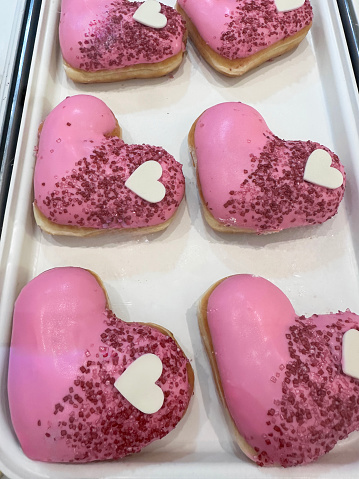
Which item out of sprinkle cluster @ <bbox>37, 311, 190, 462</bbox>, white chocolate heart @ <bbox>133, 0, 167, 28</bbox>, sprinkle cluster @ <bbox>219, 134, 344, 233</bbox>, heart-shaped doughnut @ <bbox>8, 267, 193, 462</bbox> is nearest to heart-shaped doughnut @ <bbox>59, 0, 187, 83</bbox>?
white chocolate heart @ <bbox>133, 0, 167, 28</bbox>

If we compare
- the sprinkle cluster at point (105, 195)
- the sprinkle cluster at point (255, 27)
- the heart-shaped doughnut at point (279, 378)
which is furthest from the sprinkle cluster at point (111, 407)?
the sprinkle cluster at point (255, 27)

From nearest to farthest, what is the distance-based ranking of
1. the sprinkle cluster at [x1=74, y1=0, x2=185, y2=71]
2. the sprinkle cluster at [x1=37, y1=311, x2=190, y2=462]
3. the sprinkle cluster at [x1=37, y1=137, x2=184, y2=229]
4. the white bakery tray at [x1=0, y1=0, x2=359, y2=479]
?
the sprinkle cluster at [x1=37, y1=311, x2=190, y2=462] → the white bakery tray at [x1=0, y1=0, x2=359, y2=479] → the sprinkle cluster at [x1=37, y1=137, x2=184, y2=229] → the sprinkle cluster at [x1=74, y1=0, x2=185, y2=71]

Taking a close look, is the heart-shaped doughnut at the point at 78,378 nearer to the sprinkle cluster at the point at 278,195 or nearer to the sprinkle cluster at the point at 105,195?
the sprinkle cluster at the point at 105,195

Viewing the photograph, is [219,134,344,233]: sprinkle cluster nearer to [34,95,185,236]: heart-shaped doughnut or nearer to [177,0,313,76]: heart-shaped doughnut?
[34,95,185,236]: heart-shaped doughnut

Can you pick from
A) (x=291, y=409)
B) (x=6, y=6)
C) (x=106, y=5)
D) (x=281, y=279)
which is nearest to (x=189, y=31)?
(x=106, y=5)

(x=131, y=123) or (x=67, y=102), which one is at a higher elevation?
(x=67, y=102)

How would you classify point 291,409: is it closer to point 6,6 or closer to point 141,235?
point 141,235

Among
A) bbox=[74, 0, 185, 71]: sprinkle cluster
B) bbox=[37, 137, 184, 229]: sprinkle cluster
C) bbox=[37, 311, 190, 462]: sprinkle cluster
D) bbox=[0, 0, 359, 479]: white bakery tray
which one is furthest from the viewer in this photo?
bbox=[74, 0, 185, 71]: sprinkle cluster
